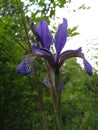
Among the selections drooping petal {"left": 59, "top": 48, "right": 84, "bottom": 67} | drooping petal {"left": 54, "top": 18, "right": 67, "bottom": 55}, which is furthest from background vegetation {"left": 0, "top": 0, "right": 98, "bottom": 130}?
drooping petal {"left": 59, "top": 48, "right": 84, "bottom": 67}

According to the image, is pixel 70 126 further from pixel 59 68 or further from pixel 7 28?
pixel 59 68

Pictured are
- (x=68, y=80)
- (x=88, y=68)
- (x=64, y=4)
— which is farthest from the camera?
(x=68, y=80)

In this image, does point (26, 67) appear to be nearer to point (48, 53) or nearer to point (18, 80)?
point (48, 53)

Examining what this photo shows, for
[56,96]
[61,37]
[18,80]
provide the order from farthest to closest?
[18,80] < [61,37] < [56,96]

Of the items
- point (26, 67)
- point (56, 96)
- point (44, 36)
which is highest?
point (44, 36)

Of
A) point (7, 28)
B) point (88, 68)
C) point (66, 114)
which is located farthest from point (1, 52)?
point (88, 68)

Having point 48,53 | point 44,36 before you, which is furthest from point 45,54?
point 44,36

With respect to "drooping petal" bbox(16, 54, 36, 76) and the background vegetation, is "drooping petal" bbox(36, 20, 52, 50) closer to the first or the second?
"drooping petal" bbox(16, 54, 36, 76)

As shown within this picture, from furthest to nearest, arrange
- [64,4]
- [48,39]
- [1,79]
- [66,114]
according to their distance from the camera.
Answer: [66,114] → [64,4] → [1,79] → [48,39]
